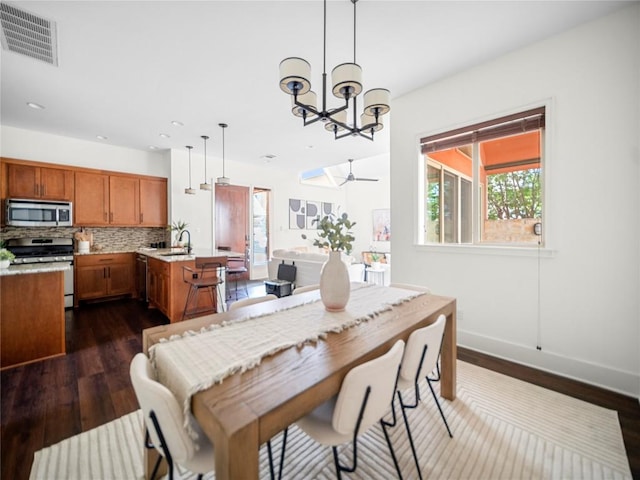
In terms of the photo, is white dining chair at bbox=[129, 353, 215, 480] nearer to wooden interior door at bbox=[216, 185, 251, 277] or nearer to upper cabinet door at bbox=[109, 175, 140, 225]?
upper cabinet door at bbox=[109, 175, 140, 225]

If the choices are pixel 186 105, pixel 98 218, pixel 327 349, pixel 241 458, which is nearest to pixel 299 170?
pixel 186 105

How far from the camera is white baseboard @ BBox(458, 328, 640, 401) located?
2.05 meters

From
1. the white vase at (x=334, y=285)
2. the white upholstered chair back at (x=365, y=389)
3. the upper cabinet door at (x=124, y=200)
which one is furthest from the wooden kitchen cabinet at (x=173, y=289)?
the white upholstered chair back at (x=365, y=389)

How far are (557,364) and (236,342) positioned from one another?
2.68 metres

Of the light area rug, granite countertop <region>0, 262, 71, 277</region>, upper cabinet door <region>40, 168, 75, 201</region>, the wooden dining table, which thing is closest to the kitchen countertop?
upper cabinet door <region>40, 168, 75, 201</region>

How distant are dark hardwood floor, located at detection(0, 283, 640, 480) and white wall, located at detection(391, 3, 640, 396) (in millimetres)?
212

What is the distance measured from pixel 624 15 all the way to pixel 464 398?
300 cm

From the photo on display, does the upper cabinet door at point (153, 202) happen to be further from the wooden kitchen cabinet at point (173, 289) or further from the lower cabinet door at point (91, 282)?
the wooden kitchen cabinet at point (173, 289)

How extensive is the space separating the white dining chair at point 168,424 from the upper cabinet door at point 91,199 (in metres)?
4.86

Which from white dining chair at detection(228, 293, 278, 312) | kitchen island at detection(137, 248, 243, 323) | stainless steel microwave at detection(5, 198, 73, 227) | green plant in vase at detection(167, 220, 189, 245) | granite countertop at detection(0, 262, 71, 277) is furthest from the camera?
green plant in vase at detection(167, 220, 189, 245)

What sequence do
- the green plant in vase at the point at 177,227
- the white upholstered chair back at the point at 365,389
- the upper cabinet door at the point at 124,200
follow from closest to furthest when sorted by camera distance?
the white upholstered chair back at the point at 365,389, the upper cabinet door at the point at 124,200, the green plant in vase at the point at 177,227

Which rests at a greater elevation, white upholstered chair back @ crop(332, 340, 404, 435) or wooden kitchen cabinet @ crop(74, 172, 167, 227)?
wooden kitchen cabinet @ crop(74, 172, 167, 227)

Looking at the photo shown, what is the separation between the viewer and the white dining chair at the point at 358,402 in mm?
1015

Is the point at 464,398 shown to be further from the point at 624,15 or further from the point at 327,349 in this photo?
the point at 624,15
